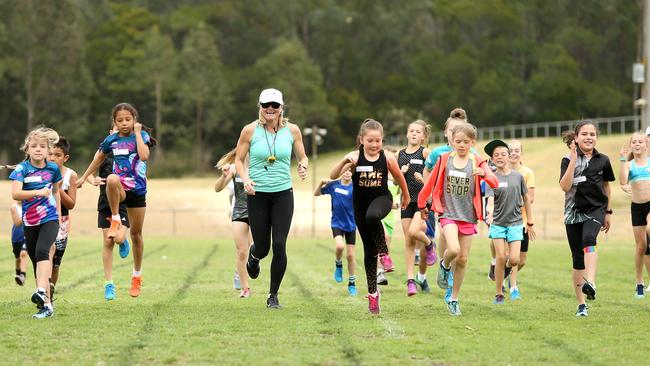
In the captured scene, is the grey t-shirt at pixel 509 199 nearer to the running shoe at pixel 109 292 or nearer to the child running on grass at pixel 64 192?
the running shoe at pixel 109 292

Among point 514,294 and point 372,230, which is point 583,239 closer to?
point 514,294

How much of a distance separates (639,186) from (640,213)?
1.09ft

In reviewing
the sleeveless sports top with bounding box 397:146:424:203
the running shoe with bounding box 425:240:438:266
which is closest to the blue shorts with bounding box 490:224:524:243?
the sleeveless sports top with bounding box 397:146:424:203

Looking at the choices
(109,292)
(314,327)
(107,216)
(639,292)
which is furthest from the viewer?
(639,292)

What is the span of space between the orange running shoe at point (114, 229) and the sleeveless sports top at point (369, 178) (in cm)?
272

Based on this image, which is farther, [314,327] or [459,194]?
[459,194]

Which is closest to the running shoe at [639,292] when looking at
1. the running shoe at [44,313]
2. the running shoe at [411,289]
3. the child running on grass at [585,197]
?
the child running on grass at [585,197]

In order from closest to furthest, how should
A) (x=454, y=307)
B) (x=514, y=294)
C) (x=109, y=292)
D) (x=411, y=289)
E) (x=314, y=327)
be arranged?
(x=314, y=327) < (x=454, y=307) < (x=109, y=292) < (x=411, y=289) < (x=514, y=294)

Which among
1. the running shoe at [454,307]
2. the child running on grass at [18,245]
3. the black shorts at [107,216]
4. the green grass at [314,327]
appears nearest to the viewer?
the green grass at [314,327]

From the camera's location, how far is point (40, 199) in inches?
437

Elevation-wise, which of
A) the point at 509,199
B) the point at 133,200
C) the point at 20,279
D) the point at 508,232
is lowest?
the point at 20,279

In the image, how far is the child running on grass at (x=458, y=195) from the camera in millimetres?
11398

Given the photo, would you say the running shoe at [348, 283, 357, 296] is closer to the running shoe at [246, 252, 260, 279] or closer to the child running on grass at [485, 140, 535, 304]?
the child running on grass at [485, 140, 535, 304]

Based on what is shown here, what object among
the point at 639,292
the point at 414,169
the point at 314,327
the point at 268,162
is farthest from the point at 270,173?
the point at 639,292
